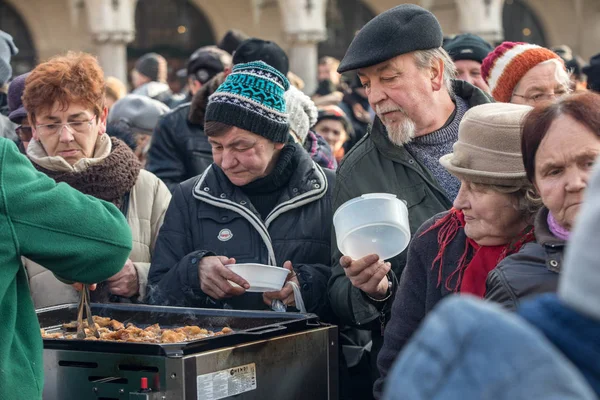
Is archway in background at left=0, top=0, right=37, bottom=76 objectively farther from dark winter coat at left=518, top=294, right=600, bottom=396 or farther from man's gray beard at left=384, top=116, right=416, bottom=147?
dark winter coat at left=518, top=294, right=600, bottom=396

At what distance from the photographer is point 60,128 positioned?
13.7 feet

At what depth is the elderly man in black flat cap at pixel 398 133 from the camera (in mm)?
3680

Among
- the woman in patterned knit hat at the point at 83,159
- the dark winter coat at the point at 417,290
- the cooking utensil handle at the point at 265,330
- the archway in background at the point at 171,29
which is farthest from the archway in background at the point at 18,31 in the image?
the dark winter coat at the point at 417,290

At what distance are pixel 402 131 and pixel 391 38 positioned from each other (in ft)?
1.03

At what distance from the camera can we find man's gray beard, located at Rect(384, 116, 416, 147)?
3.75 m

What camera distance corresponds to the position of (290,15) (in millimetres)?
21875

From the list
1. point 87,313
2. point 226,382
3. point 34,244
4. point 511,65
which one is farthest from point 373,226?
point 511,65

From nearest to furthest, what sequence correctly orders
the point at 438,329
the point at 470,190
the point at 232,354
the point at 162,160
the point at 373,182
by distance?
the point at 438,329, the point at 470,190, the point at 232,354, the point at 373,182, the point at 162,160

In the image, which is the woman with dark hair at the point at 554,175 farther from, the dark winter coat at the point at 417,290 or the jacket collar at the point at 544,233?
the dark winter coat at the point at 417,290

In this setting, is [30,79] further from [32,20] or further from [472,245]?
[32,20]

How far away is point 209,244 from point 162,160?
2.01m

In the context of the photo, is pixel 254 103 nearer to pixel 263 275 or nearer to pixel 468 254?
pixel 263 275

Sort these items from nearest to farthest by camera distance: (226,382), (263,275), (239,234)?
(226,382) → (263,275) → (239,234)

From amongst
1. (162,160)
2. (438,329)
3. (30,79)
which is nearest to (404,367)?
(438,329)
